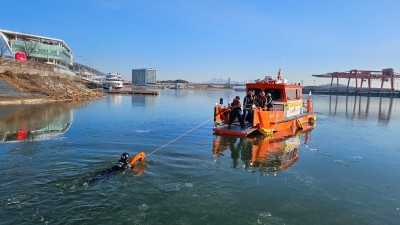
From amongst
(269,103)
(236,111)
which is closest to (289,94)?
(269,103)

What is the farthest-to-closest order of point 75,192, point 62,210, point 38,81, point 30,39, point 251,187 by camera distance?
1. point 30,39
2. point 38,81
3. point 251,187
4. point 75,192
5. point 62,210

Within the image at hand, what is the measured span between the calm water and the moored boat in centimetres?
120

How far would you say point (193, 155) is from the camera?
41.0ft

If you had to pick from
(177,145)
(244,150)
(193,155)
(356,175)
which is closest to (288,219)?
(356,175)

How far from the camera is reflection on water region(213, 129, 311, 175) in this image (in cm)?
1158

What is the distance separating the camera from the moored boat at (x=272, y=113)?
16.9 m

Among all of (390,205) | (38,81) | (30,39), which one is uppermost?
(30,39)

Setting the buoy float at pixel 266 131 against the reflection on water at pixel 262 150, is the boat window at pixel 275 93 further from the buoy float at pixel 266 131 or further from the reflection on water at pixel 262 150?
the buoy float at pixel 266 131

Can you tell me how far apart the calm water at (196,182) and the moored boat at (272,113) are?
1.20 m

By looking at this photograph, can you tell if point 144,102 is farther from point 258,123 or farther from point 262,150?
point 262,150

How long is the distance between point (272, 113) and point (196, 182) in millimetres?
9904

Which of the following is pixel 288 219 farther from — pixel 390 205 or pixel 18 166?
pixel 18 166

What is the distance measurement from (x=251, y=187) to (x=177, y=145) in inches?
234

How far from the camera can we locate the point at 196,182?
9.08 metres
